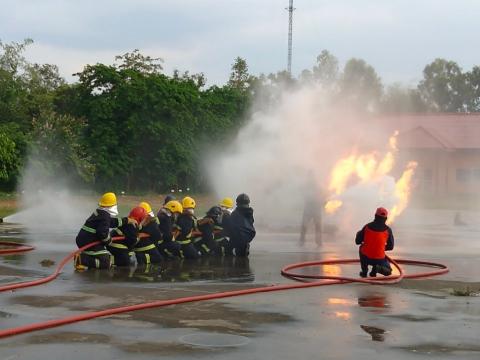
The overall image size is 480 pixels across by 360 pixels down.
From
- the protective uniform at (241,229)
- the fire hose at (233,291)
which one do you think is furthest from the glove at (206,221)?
the fire hose at (233,291)

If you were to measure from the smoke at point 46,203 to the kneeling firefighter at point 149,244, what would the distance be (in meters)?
8.36

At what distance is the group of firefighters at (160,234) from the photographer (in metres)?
12.8

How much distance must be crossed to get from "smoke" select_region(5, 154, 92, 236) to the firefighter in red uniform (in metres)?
11.6

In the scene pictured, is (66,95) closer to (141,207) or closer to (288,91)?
(288,91)

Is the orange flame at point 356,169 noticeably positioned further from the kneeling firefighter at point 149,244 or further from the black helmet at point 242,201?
the kneeling firefighter at point 149,244

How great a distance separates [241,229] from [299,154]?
11362 mm

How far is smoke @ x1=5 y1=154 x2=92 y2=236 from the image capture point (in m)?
25.0

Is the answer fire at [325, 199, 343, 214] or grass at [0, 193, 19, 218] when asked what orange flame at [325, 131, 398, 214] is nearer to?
fire at [325, 199, 343, 214]

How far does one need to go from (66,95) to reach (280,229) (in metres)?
32.1

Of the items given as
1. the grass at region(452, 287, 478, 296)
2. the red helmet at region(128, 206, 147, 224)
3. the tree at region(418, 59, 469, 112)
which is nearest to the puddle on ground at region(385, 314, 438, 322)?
the grass at region(452, 287, 478, 296)

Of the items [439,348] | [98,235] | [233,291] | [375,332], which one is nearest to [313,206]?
[98,235]

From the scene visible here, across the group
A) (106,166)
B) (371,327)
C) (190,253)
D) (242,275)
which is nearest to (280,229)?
(190,253)

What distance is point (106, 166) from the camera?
4662 cm

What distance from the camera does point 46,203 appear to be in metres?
35.2
